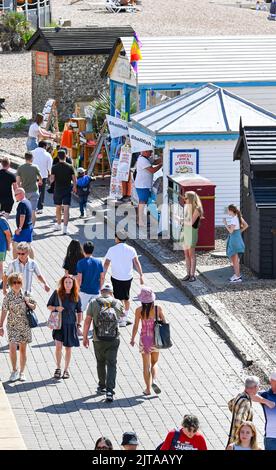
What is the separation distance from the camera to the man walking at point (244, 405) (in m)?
12.4

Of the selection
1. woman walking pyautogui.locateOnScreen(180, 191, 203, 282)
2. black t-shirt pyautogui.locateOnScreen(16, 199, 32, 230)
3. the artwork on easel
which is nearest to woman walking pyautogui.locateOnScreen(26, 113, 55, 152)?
the artwork on easel

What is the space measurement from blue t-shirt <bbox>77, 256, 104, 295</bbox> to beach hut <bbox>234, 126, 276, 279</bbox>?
4.14 meters

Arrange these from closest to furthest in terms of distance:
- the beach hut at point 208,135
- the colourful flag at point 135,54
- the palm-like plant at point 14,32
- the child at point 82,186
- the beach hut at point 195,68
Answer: the beach hut at point 208,135 → the child at point 82,186 → the colourful flag at point 135,54 → the beach hut at point 195,68 → the palm-like plant at point 14,32

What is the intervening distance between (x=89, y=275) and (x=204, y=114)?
8275mm

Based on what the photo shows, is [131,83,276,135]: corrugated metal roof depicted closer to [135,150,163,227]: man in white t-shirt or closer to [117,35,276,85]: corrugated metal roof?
[135,150,163,227]: man in white t-shirt

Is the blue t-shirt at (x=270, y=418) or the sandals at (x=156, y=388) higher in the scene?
the blue t-shirt at (x=270, y=418)

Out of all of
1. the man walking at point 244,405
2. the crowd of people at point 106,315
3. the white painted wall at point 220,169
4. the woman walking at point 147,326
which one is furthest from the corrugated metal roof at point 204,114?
the man walking at point 244,405

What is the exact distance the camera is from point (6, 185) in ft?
74.6

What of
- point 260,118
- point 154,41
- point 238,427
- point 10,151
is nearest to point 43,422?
point 238,427

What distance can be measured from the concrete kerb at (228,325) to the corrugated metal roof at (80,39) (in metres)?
15.4

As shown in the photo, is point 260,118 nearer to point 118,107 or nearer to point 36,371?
point 118,107

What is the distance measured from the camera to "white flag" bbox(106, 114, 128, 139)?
2739 cm

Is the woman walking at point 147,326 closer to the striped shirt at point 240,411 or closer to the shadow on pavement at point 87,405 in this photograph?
the shadow on pavement at point 87,405

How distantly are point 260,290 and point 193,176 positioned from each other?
3.87 meters
